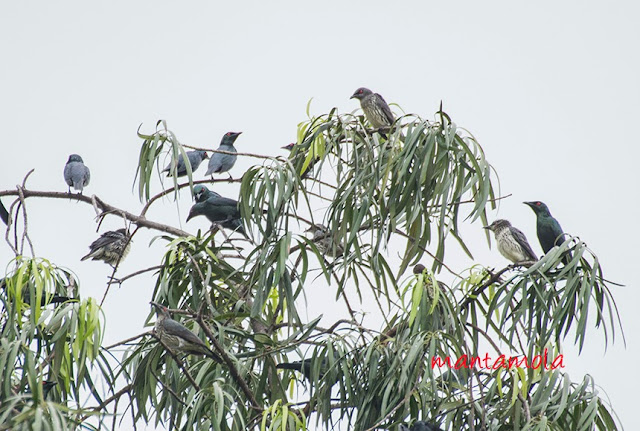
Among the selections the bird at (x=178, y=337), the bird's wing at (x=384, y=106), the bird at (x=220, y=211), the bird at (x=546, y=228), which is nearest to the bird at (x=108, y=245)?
the bird at (x=220, y=211)

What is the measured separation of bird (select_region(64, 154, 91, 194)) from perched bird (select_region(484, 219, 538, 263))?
4427 millimetres

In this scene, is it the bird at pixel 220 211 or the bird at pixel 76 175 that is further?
the bird at pixel 76 175

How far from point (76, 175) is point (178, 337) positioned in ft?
15.6

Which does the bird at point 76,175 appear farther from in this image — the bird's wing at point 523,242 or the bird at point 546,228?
the bird at point 546,228

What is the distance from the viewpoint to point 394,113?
8.10m

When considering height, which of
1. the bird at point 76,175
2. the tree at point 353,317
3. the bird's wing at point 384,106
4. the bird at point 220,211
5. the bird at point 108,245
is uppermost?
the bird at point 76,175

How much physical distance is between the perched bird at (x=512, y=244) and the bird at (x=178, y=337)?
3.01 m

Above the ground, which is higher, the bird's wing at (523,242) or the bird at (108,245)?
the bird at (108,245)

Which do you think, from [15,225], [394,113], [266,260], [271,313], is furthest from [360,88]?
[15,225]

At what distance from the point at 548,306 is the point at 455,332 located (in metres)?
0.55

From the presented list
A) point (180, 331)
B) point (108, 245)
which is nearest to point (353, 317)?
point (180, 331)

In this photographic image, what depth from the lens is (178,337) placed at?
5.67 meters

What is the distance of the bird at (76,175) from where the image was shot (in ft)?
32.7

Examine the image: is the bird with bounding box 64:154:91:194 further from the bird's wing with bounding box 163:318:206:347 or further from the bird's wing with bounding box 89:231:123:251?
the bird's wing with bounding box 163:318:206:347
